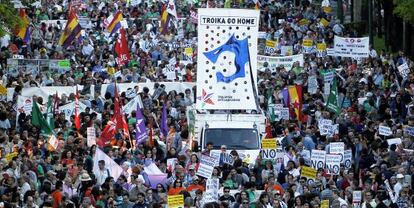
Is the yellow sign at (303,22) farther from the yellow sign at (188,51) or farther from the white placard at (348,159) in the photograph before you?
the white placard at (348,159)

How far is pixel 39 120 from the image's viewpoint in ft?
124

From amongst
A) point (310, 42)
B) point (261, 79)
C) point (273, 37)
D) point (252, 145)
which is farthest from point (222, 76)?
point (273, 37)

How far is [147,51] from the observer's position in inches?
2079

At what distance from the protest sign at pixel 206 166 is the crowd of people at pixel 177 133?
0.12 metres

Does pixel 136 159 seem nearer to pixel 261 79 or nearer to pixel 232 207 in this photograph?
pixel 232 207

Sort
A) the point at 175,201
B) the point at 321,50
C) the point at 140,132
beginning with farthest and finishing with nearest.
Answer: the point at 321,50 → the point at 140,132 → the point at 175,201

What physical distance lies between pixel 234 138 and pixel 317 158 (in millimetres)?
2377

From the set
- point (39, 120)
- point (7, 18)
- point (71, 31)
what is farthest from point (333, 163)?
point (71, 31)

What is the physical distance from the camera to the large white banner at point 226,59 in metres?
38.2

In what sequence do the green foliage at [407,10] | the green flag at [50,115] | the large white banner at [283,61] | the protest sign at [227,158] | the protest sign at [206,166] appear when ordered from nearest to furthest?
1. the protest sign at [206,166]
2. the protest sign at [227,158]
3. the green flag at [50,115]
4. the large white banner at [283,61]
5. the green foliage at [407,10]

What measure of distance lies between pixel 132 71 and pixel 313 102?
6.96 metres

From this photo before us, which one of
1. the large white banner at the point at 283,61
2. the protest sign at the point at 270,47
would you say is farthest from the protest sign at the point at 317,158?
the protest sign at the point at 270,47

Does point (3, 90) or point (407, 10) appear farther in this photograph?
point (407, 10)

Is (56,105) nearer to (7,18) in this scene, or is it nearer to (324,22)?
(7,18)
